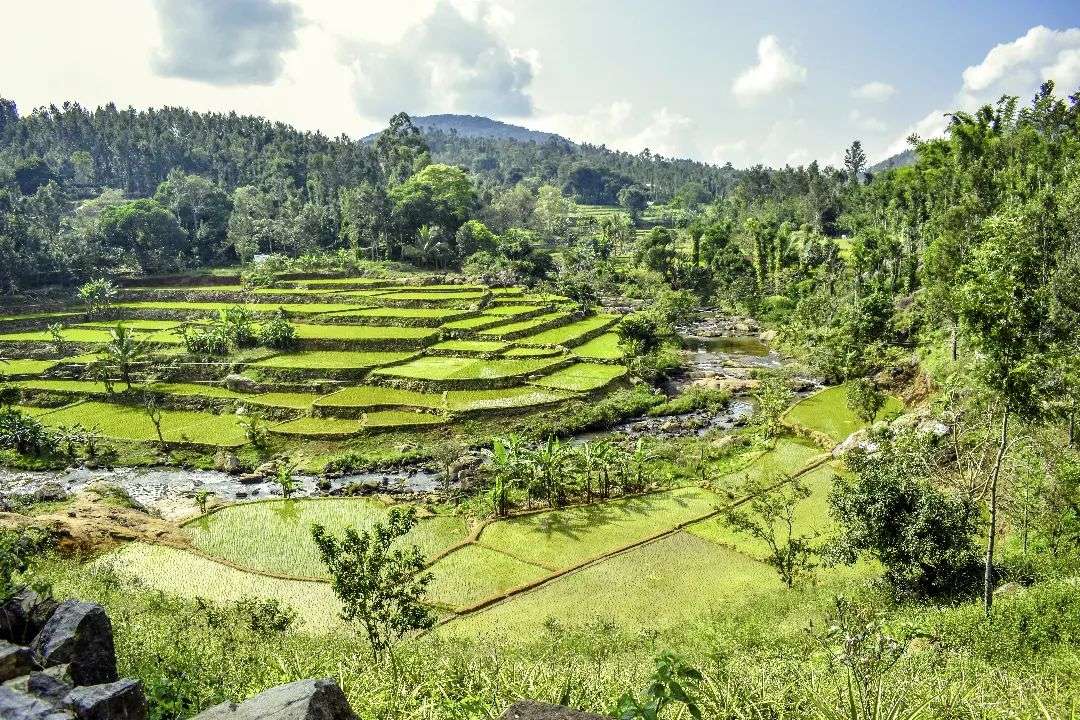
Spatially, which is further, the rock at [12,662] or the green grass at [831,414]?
the green grass at [831,414]

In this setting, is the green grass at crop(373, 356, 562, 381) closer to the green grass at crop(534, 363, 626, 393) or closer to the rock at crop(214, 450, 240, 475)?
the green grass at crop(534, 363, 626, 393)

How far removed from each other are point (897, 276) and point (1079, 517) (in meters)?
38.8

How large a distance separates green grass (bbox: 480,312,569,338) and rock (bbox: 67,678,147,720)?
38065mm

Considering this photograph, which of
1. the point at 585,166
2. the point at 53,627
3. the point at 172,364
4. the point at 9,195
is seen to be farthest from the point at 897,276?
the point at 585,166

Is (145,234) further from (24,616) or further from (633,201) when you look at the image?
(633,201)

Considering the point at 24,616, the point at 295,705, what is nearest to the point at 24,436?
the point at 24,616

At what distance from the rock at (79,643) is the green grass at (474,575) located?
10112mm

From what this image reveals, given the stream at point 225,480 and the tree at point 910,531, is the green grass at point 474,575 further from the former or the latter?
the tree at point 910,531

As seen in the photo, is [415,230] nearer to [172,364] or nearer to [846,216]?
[172,364]

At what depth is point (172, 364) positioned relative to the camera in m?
38.6

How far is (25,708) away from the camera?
4660mm

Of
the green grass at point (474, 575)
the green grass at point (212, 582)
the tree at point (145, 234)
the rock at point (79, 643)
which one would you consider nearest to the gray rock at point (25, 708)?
the rock at point (79, 643)

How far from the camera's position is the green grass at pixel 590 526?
62.6 ft

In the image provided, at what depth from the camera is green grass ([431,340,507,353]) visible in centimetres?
4012
